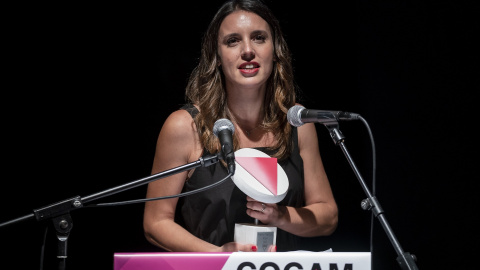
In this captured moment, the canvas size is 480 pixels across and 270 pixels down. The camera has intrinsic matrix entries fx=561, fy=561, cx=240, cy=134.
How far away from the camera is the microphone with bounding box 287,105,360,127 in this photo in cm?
167

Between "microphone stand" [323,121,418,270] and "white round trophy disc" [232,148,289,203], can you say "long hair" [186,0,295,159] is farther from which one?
"microphone stand" [323,121,418,270]

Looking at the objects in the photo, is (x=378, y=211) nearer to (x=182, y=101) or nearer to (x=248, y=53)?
(x=248, y=53)

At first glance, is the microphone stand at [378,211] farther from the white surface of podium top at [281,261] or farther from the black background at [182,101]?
the black background at [182,101]

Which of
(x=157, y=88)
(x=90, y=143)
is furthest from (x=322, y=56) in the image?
(x=90, y=143)

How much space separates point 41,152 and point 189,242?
3.49 ft

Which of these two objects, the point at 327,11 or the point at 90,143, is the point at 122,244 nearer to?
the point at 90,143

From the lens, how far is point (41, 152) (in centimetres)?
275

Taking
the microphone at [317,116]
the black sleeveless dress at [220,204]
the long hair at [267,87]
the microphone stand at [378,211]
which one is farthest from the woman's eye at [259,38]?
the microphone stand at [378,211]

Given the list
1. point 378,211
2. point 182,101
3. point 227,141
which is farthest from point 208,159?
point 182,101

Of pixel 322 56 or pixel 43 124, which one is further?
pixel 322 56

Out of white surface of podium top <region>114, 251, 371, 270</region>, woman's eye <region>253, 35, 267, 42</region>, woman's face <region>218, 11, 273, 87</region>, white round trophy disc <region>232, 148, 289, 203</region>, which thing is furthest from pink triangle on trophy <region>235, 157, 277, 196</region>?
woman's eye <region>253, 35, 267, 42</region>

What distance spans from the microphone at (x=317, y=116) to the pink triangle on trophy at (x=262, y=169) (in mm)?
171

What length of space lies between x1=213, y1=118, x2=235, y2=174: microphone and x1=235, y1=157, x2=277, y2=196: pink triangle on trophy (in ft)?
0.79

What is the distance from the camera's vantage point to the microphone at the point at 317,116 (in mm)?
1669
